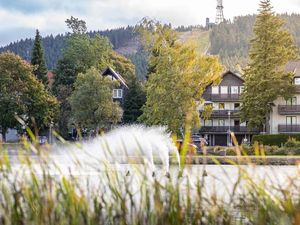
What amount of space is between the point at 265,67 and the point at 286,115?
12.4m

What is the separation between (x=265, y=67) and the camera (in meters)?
59.4

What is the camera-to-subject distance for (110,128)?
6456 cm

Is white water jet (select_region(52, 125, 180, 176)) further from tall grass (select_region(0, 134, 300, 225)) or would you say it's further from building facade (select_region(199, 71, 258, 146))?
building facade (select_region(199, 71, 258, 146))

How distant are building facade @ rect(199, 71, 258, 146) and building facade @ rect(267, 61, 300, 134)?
717 cm

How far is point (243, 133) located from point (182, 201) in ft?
243

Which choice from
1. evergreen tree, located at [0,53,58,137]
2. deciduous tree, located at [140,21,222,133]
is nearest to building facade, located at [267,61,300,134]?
evergreen tree, located at [0,53,58,137]

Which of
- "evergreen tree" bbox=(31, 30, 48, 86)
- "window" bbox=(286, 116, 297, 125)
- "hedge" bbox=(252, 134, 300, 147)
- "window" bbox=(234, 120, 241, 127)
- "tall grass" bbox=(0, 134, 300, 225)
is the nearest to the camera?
"tall grass" bbox=(0, 134, 300, 225)

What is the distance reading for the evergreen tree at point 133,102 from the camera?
7606 cm

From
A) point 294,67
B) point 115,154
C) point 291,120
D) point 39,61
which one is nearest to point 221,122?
point 291,120

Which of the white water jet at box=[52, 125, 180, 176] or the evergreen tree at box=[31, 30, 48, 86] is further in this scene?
the evergreen tree at box=[31, 30, 48, 86]

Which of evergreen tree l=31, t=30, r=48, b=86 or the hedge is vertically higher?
evergreen tree l=31, t=30, r=48, b=86

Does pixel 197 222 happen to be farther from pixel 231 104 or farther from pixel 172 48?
pixel 231 104

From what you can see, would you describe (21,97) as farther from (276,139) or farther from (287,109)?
(287,109)

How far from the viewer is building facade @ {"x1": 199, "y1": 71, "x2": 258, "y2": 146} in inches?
3068
